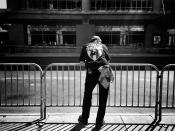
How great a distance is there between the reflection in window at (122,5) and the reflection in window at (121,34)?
9.17 ft

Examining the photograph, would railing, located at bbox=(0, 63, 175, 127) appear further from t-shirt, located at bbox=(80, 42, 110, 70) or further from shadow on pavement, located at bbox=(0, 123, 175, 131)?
t-shirt, located at bbox=(80, 42, 110, 70)

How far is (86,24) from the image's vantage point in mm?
33594

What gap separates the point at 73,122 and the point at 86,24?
28.9 metres

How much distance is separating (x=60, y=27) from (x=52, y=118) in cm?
3025

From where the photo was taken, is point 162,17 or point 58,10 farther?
point 58,10

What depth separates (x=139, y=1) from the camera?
114 ft

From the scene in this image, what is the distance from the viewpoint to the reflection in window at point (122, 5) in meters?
34.6

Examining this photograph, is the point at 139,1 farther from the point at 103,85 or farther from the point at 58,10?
the point at 103,85

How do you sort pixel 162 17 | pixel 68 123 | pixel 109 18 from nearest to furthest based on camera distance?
pixel 68 123
pixel 162 17
pixel 109 18

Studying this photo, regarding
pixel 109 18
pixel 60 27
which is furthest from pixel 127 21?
pixel 60 27

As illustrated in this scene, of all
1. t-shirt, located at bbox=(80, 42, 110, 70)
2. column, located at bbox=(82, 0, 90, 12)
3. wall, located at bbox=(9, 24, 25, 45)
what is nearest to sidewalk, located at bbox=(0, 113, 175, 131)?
t-shirt, located at bbox=(80, 42, 110, 70)

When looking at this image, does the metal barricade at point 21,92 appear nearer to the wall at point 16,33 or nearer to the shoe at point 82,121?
the shoe at point 82,121

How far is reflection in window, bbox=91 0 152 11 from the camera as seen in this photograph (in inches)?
1363

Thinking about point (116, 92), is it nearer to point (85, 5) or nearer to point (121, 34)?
point (121, 34)
